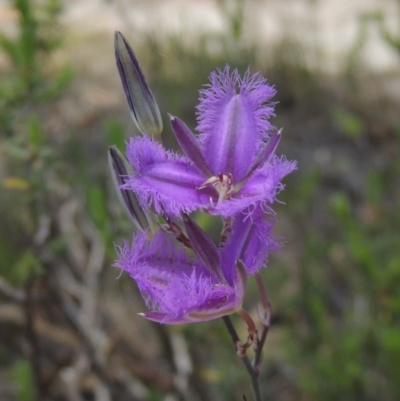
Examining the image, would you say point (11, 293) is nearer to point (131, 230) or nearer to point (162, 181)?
point (131, 230)

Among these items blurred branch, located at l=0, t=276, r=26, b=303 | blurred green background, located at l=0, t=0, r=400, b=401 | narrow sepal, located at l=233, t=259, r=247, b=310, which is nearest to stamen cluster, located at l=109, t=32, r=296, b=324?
narrow sepal, located at l=233, t=259, r=247, b=310

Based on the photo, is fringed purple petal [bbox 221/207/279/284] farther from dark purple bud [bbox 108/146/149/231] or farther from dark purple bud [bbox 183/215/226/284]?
dark purple bud [bbox 108/146/149/231]

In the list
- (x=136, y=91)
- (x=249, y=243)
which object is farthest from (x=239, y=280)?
(x=136, y=91)

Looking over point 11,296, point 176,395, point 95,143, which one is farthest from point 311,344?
point 95,143

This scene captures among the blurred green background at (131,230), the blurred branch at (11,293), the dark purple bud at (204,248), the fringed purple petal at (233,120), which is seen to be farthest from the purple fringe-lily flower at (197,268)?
the blurred branch at (11,293)

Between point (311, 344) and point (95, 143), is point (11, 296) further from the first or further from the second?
point (95, 143)

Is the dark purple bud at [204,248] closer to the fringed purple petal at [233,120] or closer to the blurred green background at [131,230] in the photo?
the fringed purple petal at [233,120]
